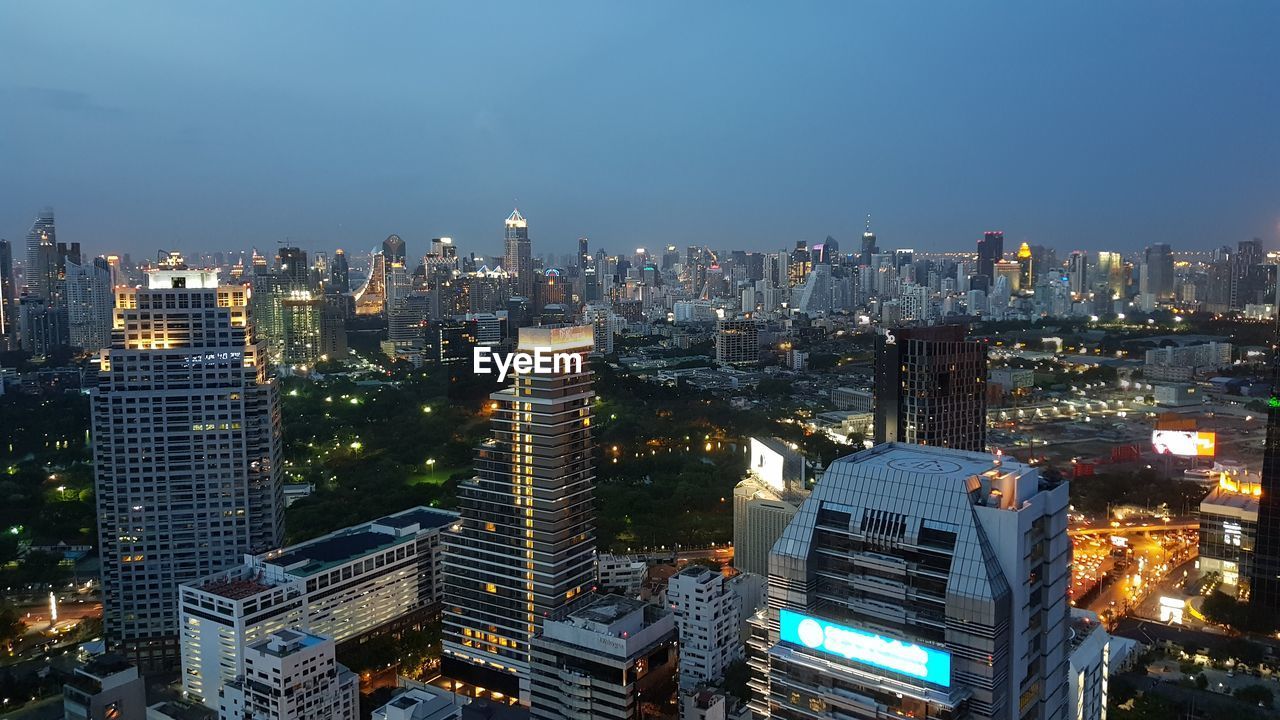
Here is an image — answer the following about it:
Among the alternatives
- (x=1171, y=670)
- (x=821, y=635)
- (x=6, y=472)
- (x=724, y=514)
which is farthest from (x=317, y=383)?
(x=821, y=635)

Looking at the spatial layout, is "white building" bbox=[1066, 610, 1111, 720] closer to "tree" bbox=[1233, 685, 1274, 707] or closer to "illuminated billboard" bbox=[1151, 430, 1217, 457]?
"tree" bbox=[1233, 685, 1274, 707]

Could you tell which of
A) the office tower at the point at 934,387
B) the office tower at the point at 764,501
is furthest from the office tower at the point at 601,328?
the office tower at the point at 934,387

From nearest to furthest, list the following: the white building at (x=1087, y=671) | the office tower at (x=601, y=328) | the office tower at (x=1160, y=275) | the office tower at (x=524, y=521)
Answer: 1. the white building at (x=1087, y=671)
2. the office tower at (x=524, y=521)
3. the office tower at (x=601, y=328)
4. the office tower at (x=1160, y=275)

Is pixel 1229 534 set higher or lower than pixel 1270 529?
lower

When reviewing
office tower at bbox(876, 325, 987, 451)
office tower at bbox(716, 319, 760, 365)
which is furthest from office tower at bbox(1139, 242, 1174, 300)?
office tower at bbox(876, 325, 987, 451)

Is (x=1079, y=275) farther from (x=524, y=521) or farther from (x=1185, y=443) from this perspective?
(x=524, y=521)

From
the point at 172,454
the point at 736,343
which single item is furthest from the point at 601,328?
the point at 172,454

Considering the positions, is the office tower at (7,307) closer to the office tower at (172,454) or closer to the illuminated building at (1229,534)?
the office tower at (172,454)

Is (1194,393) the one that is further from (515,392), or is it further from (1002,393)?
(515,392)
